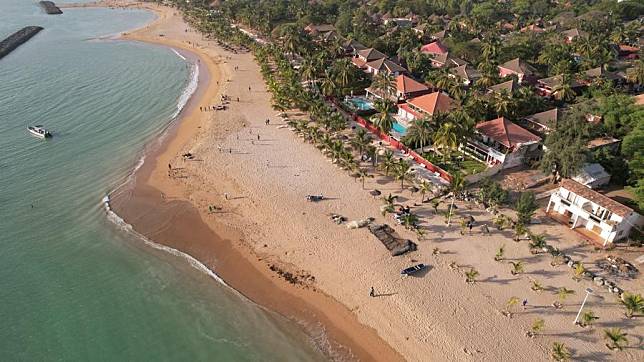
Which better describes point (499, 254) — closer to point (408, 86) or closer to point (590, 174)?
point (590, 174)

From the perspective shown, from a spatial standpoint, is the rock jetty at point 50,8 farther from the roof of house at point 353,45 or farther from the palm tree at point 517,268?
the palm tree at point 517,268

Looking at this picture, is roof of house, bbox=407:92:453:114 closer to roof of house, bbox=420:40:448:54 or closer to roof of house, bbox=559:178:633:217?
roof of house, bbox=559:178:633:217

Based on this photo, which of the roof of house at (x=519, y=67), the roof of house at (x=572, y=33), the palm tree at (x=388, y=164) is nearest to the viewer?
the palm tree at (x=388, y=164)

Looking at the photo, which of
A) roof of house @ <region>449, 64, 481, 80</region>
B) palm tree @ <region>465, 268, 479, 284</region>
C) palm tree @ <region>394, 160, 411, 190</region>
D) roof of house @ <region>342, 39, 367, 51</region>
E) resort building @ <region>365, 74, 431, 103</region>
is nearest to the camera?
palm tree @ <region>465, 268, 479, 284</region>

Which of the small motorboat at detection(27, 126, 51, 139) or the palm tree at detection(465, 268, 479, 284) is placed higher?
the palm tree at detection(465, 268, 479, 284)

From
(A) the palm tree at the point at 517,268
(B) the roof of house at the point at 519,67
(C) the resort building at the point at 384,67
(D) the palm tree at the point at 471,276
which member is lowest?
(D) the palm tree at the point at 471,276

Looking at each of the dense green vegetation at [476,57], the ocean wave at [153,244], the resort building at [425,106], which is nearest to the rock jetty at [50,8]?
the dense green vegetation at [476,57]

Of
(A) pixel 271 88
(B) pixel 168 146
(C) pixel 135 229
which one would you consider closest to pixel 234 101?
(A) pixel 271 88

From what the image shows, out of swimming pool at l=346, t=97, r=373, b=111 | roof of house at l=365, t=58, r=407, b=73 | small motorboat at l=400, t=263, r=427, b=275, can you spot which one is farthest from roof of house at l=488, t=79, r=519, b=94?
small motorboat at l=400, t=263, r=427, b=275
